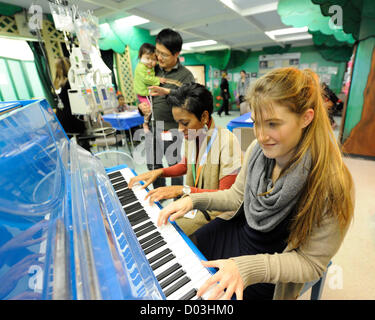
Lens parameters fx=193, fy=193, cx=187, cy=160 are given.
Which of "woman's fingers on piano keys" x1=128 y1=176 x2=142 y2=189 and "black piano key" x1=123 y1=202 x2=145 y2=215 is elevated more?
"woman's fingers on piano keys" x1=128 y1=176 x2=142 y2=189

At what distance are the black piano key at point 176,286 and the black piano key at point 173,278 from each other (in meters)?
0.02

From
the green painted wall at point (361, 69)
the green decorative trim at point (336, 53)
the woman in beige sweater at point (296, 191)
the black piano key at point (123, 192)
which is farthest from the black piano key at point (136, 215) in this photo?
the green decorative trim at point (336, 53)

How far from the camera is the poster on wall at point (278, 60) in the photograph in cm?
1020

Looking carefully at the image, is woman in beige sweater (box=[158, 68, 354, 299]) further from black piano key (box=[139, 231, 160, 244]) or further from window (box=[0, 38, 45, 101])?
window (box=[0, 38, 45, 101])

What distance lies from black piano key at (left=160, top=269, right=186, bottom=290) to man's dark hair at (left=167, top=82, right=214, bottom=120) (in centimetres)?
93

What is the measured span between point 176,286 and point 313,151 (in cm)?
70

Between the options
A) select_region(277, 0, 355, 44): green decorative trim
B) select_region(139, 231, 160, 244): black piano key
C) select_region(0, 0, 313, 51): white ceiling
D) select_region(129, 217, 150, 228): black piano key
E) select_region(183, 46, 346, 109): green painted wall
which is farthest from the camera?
select_region(183, 46, 346, 109): green painted wall

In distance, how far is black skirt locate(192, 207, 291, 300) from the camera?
88 cm

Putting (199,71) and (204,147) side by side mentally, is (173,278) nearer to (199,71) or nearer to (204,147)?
(204,147)

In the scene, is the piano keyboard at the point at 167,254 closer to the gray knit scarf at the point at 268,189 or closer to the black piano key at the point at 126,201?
the black piano key at the point at 126,201

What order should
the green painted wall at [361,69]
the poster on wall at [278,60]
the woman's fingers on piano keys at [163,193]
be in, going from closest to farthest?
1. the woman's fingers on piano keys at [163,193]
2. the green painted wall at [361,69]
3. the poster on wall at [278,60]

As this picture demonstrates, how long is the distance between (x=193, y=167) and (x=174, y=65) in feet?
4.08

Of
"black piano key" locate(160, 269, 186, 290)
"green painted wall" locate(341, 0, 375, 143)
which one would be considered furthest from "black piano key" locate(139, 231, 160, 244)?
"green painted wall" locate(341, 0, 375, 143)

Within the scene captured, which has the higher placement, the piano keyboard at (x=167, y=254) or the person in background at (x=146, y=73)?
the person in background at (x=146, y=73)
